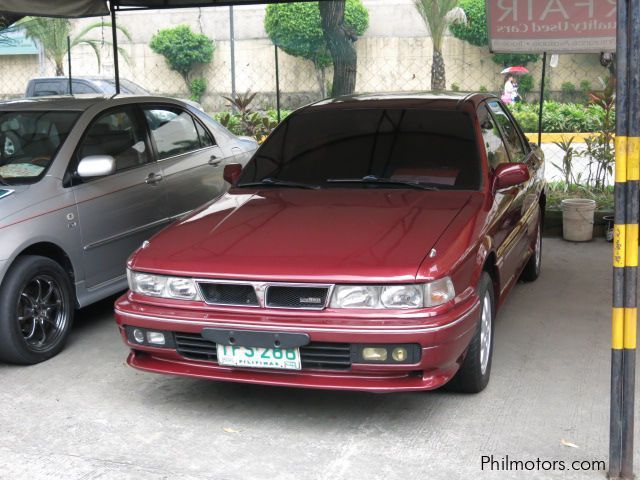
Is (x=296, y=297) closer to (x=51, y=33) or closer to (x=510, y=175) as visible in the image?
(x=510, y=175)

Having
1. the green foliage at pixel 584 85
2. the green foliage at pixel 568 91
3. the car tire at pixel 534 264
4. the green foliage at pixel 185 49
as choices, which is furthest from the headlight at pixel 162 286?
the green foliage at pixel 185 49

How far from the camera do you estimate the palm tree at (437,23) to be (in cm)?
2166

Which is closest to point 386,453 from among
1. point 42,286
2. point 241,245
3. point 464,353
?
point 464,353

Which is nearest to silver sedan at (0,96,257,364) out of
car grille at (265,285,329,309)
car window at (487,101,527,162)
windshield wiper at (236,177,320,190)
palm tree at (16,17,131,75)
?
windshield wiper at (236,177,320,190)

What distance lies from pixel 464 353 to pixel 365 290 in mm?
759

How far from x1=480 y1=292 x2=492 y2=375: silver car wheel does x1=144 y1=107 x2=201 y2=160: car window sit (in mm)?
3043

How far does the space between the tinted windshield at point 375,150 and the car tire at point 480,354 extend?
0.68 metres

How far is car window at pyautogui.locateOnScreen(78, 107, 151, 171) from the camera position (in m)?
5.81

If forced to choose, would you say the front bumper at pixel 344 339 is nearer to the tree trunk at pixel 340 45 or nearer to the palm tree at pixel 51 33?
the tree trunk at pixel 340 45

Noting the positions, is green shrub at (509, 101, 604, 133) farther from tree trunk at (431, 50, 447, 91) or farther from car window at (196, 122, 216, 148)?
car window at (196, 122, 216, 148)

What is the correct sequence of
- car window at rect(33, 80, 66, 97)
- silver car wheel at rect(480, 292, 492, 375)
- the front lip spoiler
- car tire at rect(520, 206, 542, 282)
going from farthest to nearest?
1. car window at rect(33, 80, 66, 97)
2. car tire at rect(520, 206, 542, 282)
3. silver car wheel at rect(480, 292, 492, 375)
4. the front lip spoiler

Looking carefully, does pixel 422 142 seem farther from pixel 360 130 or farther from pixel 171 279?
pixel 171 279

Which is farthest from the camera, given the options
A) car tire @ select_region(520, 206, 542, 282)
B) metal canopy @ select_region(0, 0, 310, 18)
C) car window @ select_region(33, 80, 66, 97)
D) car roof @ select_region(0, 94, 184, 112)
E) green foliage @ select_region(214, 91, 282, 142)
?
car window @ select_region(33, 80, 66, 97)

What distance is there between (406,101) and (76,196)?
2262 millimetres
